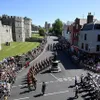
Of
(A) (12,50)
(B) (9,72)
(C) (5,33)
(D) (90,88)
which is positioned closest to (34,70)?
(B) (9,72)

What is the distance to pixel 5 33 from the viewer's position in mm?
66312

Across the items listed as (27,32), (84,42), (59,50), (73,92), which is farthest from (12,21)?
(73,92)

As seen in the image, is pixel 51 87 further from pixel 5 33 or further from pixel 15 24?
pixel 15 24

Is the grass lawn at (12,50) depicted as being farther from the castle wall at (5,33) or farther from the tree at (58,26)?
the tree at (58,26)

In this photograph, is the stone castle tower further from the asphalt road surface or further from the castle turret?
the asphalt road surface

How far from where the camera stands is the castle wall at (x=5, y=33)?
62.9 metres

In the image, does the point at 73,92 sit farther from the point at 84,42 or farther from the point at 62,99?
the point at 84,42

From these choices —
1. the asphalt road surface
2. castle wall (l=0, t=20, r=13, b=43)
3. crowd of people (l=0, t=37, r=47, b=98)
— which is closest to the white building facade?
the asphalt road surface

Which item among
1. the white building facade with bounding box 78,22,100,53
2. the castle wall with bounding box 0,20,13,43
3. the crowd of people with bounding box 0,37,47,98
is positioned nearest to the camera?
the crowd of people with bounding box 0,37,47,98

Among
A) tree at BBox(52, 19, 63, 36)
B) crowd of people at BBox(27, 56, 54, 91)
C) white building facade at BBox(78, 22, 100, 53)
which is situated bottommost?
crowd of people at BBox(27, 56, 54, 91)

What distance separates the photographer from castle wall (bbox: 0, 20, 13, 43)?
6292 cm

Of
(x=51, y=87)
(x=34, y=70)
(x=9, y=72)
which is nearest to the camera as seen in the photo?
(x=51, y=87)

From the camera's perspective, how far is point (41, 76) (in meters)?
27.2

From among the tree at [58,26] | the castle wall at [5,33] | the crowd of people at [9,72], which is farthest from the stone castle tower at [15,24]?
the tree at [58,26]
